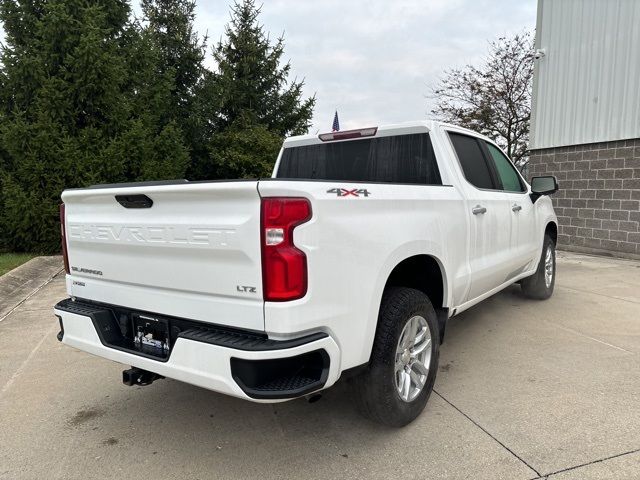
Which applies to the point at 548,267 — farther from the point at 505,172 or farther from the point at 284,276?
the point at 284,276

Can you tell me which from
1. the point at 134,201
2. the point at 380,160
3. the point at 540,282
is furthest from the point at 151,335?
the point at 540,282

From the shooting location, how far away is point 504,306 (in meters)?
5.58

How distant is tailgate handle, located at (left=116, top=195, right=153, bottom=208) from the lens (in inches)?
98.4

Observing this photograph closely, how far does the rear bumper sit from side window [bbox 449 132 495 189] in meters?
2.17

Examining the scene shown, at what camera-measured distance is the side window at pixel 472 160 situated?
383cm

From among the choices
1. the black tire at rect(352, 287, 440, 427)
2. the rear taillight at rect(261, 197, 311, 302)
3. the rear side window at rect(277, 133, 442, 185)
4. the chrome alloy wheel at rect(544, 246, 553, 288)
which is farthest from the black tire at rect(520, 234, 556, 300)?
the rear taillight at rect(261, 197, 311, 302)

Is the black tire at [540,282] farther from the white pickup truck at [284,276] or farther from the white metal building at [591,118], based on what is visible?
the white metal building at [591,118]

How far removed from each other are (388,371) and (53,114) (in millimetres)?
9397

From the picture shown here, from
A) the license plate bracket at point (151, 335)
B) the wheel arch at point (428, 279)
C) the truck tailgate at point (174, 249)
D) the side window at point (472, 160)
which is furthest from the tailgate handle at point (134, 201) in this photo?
the side window at point (472, 160)

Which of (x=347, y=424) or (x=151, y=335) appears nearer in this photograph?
(x=151, y=335)

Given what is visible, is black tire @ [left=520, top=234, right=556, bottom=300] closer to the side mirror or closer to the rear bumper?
the side mirror

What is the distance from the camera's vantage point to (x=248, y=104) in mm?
18688

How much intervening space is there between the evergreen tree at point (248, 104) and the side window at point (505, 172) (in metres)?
12.6

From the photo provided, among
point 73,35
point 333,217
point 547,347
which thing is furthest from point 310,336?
point 73,35
